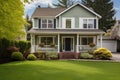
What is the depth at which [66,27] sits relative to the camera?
44.4 meters

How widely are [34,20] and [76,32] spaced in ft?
24.1

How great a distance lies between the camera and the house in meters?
43.8

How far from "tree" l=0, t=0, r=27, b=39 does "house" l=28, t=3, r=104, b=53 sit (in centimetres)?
1494

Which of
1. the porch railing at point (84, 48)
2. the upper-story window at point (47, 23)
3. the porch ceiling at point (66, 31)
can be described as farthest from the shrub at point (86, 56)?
the upper-story window at point (47, 23)

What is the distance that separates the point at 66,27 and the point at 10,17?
19.8 meters

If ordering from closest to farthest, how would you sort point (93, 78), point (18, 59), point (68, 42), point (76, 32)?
point (93, 78)
point (18, 59)
point (76, 32)
point (68, 42)

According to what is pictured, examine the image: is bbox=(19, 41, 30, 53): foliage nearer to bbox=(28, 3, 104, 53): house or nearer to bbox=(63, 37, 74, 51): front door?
bbox=(28, 3, 104, 53): house

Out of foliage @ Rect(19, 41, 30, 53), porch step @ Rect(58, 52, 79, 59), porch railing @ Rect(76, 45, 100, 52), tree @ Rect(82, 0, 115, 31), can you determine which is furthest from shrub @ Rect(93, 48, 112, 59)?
tree @ Rect(82, 0, 115, 31)

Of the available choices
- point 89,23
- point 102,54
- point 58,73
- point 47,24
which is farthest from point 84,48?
point 58,73

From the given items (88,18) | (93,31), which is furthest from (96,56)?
(88,18)

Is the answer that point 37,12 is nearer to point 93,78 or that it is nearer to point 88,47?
point 88,47

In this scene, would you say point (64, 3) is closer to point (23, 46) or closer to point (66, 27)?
point (66, 27)

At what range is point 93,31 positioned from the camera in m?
42.3

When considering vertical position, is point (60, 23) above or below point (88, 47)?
above
